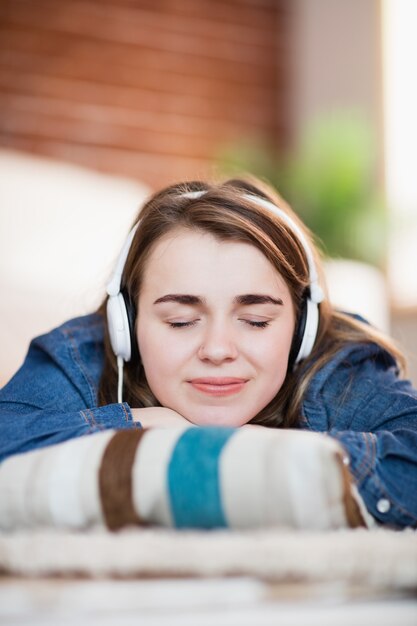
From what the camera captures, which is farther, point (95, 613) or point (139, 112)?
point (139, 112)

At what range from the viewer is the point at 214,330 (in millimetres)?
1030

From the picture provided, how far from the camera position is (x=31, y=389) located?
1136mm

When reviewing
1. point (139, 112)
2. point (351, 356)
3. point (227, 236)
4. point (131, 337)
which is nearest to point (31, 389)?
point (131, 337)

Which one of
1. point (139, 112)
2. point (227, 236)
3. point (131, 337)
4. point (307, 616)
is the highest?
point (139, 112)

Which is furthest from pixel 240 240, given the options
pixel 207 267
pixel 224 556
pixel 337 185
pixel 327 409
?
pixel 337 185

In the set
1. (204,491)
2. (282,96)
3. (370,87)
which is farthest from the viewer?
(282,96)

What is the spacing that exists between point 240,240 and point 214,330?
6.3 inches

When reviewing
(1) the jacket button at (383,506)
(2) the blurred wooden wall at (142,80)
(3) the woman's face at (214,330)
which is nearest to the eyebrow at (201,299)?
(3) the woman's face at (214,330)

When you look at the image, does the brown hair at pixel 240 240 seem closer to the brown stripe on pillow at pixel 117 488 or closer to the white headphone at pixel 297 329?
the white headphone at pixel 297 329

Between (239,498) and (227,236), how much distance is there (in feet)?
1.78

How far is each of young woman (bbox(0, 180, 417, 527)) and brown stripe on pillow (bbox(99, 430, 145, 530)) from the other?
9.4 inches

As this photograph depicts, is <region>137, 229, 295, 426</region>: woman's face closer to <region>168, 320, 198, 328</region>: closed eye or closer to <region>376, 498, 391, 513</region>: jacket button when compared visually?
<region>168, 320, 198, 328</region>: closed eye

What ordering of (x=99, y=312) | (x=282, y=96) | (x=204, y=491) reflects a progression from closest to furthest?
(x=204, y=491)
(x=99, y=312)
(x=282, y=96)

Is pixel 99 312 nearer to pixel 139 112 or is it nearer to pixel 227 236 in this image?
A: pixel 227 236
